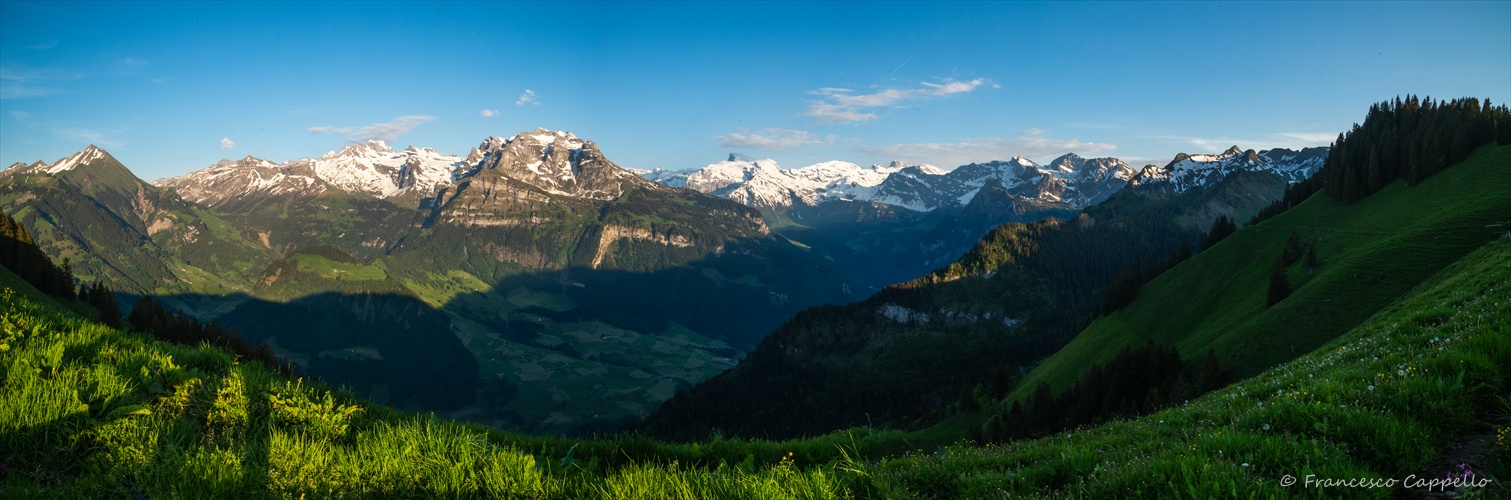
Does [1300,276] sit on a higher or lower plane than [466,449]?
lower

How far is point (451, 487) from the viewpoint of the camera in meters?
7.27

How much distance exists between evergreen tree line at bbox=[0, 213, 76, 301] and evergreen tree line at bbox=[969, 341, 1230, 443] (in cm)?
12695

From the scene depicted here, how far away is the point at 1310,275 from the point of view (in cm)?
8588

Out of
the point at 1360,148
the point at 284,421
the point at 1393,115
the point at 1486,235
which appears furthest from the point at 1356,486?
the point at 1393,115

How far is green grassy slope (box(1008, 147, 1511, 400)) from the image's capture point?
63.7 metres

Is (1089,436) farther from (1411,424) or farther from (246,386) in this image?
(246,386)

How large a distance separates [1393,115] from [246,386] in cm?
25143

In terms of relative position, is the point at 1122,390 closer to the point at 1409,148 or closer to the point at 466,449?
the point at 466,449

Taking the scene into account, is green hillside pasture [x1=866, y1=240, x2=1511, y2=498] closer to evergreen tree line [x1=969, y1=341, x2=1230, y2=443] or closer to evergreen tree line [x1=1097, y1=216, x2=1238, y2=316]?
evergreen tree line [x1=969, y1=341, x2=1230, y2=443]

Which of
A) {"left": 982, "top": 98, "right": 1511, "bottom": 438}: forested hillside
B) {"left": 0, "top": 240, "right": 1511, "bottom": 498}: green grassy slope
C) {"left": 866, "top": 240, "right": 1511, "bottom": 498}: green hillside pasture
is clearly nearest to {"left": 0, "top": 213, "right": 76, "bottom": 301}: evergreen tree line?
{"left": 0, "top": 240, "right": 1511, "bottom": 498}: green grassy slope

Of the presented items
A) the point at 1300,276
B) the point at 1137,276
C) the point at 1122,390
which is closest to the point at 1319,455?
the point at 1122,390

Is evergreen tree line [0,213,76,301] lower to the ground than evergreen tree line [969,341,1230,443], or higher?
higher

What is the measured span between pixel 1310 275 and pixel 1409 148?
70249 millimetres

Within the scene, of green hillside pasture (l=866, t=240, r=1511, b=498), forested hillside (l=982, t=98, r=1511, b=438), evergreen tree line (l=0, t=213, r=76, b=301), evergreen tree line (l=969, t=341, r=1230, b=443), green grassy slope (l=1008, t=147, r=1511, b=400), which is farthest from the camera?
evergreen tree line (l=0, t=213, r=76, b=301)
